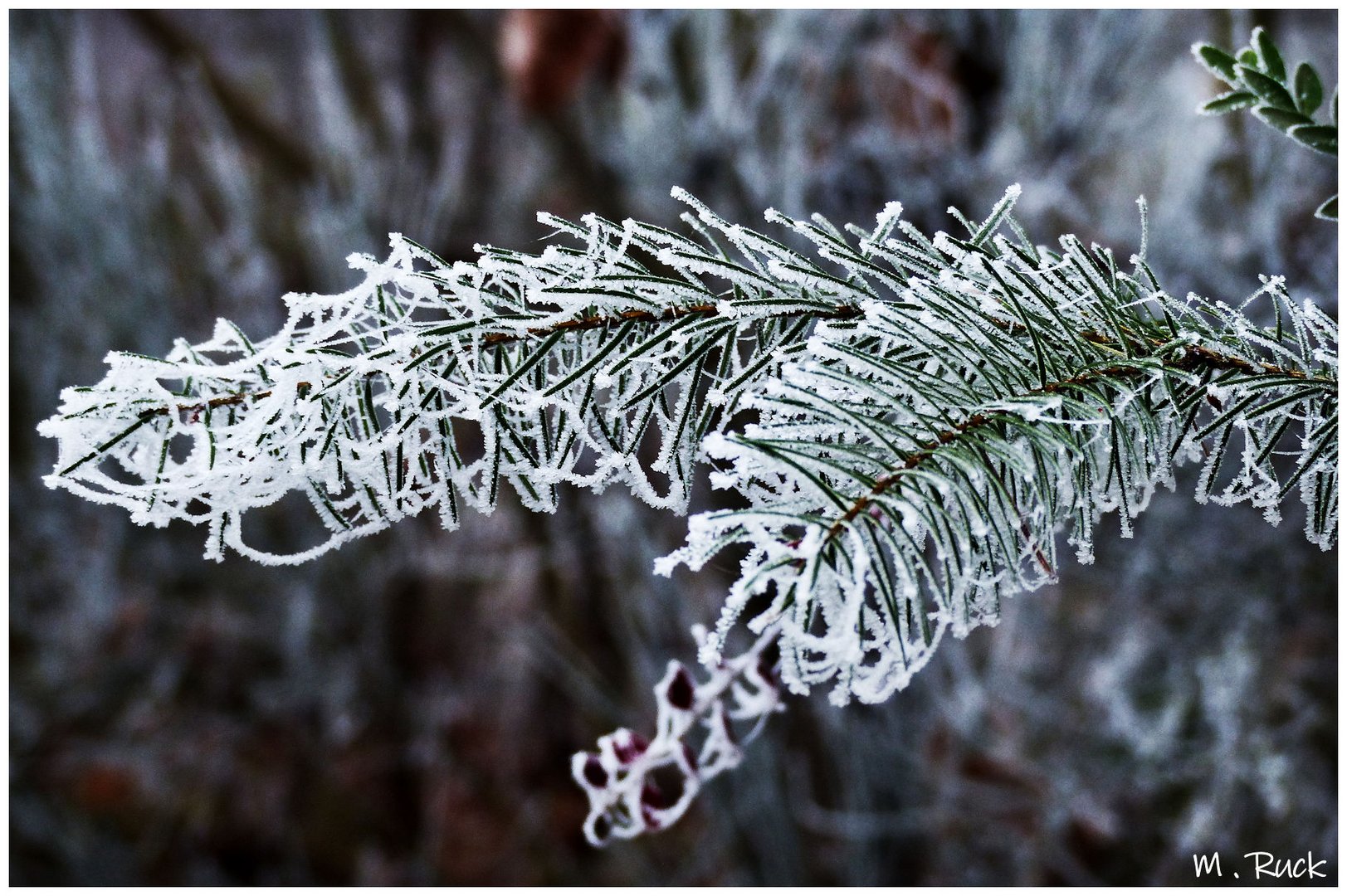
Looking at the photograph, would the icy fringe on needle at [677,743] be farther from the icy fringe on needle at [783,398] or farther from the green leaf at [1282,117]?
the green leaf at [1282,117]

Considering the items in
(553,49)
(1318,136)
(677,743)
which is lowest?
(677,743)

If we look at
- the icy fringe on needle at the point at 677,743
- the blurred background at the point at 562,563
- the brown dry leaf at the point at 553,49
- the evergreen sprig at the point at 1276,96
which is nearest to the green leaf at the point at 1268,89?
the evergreen sprig at the point at 1276,96

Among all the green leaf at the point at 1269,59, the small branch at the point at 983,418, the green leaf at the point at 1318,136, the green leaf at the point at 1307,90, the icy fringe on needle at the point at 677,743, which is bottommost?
the icy fringe on needle at the point at 677,743

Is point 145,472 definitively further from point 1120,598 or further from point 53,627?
point 53,627

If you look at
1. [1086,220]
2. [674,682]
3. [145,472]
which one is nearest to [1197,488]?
[674,682]

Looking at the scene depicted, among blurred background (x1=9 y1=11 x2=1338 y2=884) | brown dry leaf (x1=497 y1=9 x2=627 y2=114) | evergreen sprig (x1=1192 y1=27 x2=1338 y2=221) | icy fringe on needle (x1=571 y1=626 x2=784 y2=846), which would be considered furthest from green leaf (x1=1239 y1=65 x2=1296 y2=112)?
brown dry leaf (x1=497 y1=9 x2=627 y2=114)

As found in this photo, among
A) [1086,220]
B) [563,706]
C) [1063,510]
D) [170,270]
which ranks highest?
[170,270]

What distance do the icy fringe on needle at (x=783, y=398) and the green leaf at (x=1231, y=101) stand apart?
1.8 inches

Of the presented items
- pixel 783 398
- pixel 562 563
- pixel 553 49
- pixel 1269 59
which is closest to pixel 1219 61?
pixel 1269 59

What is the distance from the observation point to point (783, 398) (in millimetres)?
225

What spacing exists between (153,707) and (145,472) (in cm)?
171

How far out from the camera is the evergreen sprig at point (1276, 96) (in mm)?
226

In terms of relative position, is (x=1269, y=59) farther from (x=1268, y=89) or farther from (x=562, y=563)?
(x=562, y=563)

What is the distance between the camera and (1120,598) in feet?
4.36
